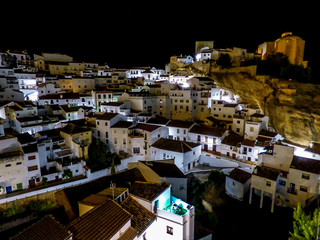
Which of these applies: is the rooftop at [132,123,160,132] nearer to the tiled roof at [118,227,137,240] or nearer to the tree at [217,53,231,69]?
the tiled roof at [118,227,137,240]

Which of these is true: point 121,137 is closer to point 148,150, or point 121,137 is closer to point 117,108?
point 148,150

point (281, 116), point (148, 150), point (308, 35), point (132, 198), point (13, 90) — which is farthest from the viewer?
point (308, 35)

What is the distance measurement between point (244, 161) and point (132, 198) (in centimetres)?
1648

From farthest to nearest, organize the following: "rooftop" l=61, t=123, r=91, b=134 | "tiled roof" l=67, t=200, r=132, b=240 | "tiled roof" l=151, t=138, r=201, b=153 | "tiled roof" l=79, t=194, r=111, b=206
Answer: "rooftop" l=61, t=123, r=91, b=134
"tiled roof" l=151, t=138, r=201, b=153
"tiled roof" l=79, t=194, r=111, b=206
"tiled roof" l=67, t=200, r=132, b=240

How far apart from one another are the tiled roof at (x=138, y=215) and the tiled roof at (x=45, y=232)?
399 cm

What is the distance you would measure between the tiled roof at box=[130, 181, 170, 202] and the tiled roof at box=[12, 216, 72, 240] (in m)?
5.04

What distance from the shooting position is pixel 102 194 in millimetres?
13461

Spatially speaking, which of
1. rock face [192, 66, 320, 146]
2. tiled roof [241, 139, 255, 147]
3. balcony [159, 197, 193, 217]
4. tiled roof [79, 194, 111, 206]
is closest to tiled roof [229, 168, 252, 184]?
tiled roof [241, 139, 255, 147]

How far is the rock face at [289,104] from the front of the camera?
2581 cm

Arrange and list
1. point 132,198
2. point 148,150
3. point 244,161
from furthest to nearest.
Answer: point 148,150 → point 244,161 → point 132,198

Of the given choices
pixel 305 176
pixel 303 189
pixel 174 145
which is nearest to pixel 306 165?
pixel 305 176

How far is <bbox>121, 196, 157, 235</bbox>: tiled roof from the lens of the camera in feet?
37.7

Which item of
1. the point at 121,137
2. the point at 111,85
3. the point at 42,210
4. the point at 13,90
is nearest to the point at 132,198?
the point at 42,210

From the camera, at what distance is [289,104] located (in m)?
27.6
